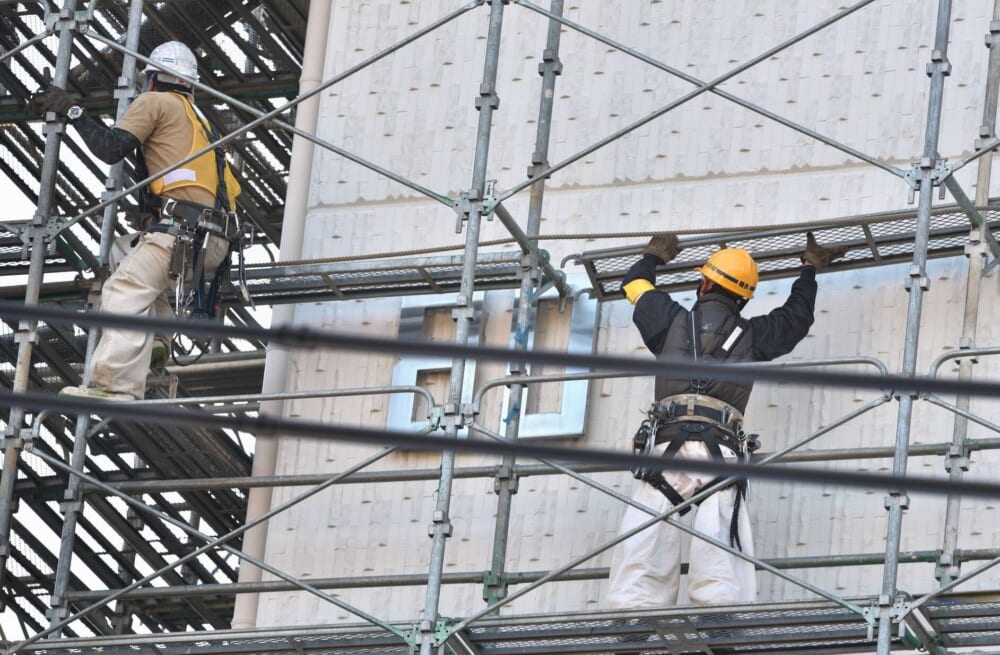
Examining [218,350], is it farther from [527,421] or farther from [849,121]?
[849,121]

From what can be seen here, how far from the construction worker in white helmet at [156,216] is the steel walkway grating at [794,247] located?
7.43 ft

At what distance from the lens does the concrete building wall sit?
1273 centimetres

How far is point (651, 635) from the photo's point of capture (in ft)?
37.8

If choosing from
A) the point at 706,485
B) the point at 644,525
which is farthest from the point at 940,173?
the point at 644,525

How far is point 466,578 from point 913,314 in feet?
10.2

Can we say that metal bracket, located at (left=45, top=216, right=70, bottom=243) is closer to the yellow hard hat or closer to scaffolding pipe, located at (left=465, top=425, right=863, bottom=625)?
scaffolding pipe, located at (left=465, top=425, right=863, bottom=625)

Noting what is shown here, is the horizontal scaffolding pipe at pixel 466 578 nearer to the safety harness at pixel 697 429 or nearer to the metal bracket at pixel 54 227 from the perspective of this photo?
the safety harness at pixel 697 429

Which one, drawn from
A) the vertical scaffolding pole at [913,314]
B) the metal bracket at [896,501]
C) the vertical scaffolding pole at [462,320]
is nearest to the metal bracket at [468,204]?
the vertical scaffolding pole at [462,320]

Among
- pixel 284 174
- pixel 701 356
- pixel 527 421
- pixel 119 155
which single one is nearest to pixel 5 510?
pixel 119 155

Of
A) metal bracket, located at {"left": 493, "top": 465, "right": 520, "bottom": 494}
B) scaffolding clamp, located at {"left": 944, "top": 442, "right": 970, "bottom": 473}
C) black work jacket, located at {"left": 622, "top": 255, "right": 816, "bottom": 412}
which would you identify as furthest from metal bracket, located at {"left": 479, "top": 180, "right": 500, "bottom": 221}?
scaffolding clamp, located at {"left": 944, "top": 442, "right": 970, "bottom": 473}

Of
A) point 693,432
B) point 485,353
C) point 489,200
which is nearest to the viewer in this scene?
point 485,353

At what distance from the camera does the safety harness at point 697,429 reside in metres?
11.7

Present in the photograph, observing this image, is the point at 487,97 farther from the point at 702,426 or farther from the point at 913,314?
the point at 913,314

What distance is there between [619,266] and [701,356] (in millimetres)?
1415
